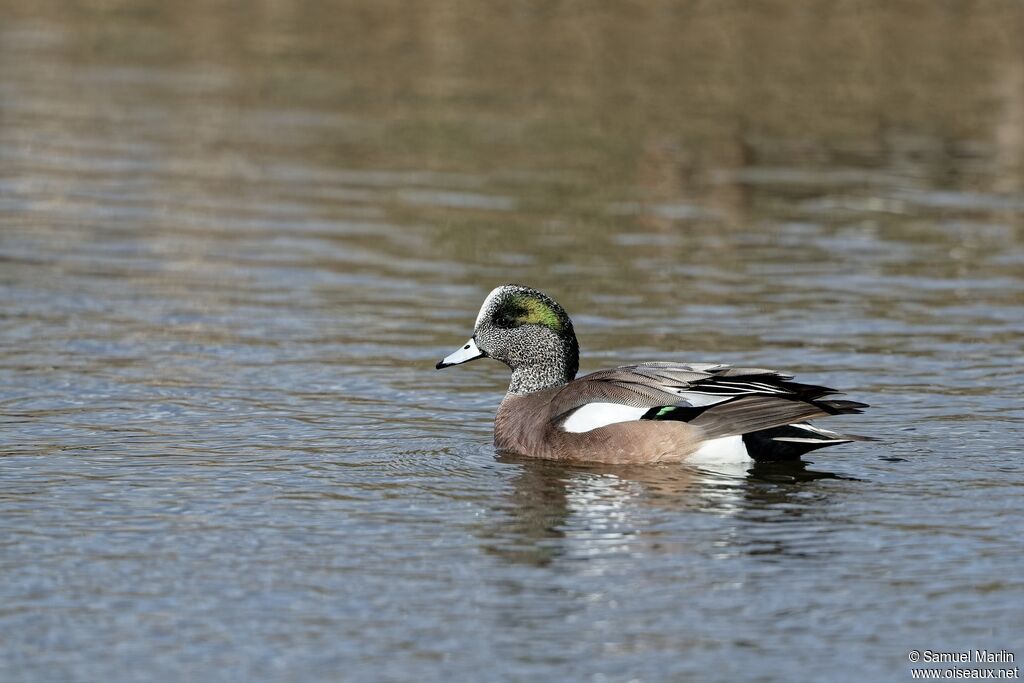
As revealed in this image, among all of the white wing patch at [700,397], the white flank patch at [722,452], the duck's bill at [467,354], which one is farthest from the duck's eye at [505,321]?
the white flank patch at [722,452]

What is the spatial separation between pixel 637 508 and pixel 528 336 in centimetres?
216

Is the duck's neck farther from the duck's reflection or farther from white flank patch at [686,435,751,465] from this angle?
white flank patch at [686,435,751,465]

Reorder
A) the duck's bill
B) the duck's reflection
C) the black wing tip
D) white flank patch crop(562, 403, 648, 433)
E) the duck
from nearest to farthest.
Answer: the duck's reflection → the black wing tip → the duck → white flank patch crop(562, 403, 648, 433) → the duck's bill

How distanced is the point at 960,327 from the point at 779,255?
3370mm

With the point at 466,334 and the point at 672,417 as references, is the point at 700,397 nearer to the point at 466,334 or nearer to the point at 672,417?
the point at 672,417

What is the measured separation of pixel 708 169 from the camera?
859 inches

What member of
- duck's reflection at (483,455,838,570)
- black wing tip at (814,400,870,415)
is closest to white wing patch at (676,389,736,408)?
duck's reflection at (483,455,838,570)

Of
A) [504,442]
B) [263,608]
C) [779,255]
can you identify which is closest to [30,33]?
[779,255]

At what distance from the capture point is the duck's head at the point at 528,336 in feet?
36.3

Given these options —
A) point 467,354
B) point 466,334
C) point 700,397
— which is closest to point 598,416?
point 700,397

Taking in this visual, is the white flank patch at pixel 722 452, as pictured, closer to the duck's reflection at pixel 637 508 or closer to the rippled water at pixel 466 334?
the duck's reflection at pixel 637 508

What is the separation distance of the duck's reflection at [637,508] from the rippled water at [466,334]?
3 cm

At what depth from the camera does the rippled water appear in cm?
742

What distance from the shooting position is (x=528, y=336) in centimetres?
1107
